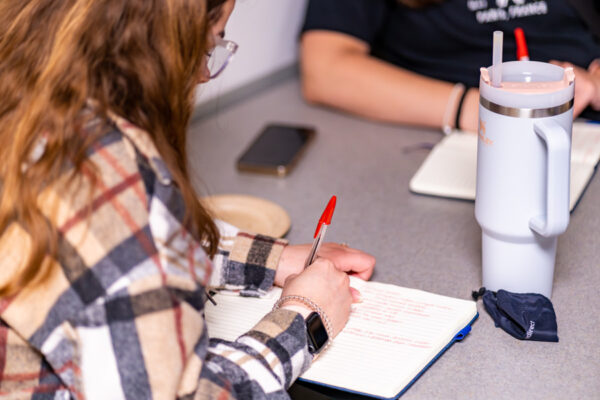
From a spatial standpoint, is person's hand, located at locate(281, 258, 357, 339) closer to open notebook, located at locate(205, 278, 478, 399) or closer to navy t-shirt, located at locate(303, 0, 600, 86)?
open notebook, located at locate(205, 278, 478, 399)

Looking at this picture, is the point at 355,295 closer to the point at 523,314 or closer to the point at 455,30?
the point at 523,314

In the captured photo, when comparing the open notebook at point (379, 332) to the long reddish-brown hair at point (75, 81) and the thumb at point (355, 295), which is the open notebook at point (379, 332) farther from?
the long reddish-brown hair at point (75, 81)

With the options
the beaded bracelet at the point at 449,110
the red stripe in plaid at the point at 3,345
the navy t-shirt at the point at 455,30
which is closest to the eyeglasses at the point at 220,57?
the red stripe in plaid at the point at 3,345

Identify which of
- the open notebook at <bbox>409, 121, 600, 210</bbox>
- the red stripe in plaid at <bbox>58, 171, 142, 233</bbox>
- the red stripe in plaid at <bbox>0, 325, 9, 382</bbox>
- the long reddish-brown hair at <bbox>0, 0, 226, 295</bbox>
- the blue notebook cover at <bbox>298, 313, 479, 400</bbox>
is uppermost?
the long reddish-brown hair at <bbox>0, 0, 226, 295</bbox>

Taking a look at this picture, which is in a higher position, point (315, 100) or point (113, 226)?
point (113, 226)

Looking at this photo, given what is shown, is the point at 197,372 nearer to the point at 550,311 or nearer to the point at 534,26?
the point at 550,311

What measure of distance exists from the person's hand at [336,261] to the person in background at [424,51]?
0.46 m

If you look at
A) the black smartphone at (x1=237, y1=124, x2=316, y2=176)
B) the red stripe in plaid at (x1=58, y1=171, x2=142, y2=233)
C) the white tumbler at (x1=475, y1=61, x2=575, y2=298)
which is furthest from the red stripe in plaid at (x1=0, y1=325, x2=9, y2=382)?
the black smartphone at (x1=237, y1=124, x2=316, y2=176)

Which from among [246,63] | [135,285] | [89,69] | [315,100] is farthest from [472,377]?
[246,63]

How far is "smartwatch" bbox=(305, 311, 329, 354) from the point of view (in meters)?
0.80

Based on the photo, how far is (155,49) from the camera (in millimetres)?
681

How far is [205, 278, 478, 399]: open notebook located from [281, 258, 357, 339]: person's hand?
22 mm

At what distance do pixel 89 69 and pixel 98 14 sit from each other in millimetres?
50

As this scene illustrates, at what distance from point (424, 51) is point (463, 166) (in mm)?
438
